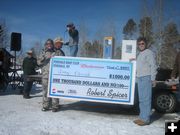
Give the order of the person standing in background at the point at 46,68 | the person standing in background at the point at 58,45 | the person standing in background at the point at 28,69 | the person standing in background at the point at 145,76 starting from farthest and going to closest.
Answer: the person standing in background at the point at 28,69
the person standing in background at the point at 58,45
the person standing in background at the point at 46,68
the person standing in background at the point at 145,76

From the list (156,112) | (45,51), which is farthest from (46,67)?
(156,112)

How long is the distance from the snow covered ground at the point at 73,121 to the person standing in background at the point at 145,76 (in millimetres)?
349

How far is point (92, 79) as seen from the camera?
809 cm

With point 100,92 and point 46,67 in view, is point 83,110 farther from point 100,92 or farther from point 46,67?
point 46,67

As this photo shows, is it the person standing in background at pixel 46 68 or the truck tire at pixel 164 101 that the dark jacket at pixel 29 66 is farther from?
the truck tire at pixel 164 101

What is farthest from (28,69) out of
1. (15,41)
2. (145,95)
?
(145,95)

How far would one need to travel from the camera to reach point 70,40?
33.7 ft

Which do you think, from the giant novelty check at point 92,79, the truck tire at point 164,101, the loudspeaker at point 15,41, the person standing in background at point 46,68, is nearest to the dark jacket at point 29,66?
the person standing in background at point 46,68

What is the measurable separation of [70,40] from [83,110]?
2699 millimetres

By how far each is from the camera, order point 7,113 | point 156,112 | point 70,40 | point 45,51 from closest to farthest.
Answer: point 7,113, point 45,51, point 156,112, point 70,40

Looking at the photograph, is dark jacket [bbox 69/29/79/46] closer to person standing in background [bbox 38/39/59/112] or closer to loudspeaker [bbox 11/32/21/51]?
person standing in background [bbox 38/39/59/112]

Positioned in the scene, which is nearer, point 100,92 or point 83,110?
point 100,92

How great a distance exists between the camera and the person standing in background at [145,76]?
279 inches

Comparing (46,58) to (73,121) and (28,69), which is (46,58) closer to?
(73,121)
